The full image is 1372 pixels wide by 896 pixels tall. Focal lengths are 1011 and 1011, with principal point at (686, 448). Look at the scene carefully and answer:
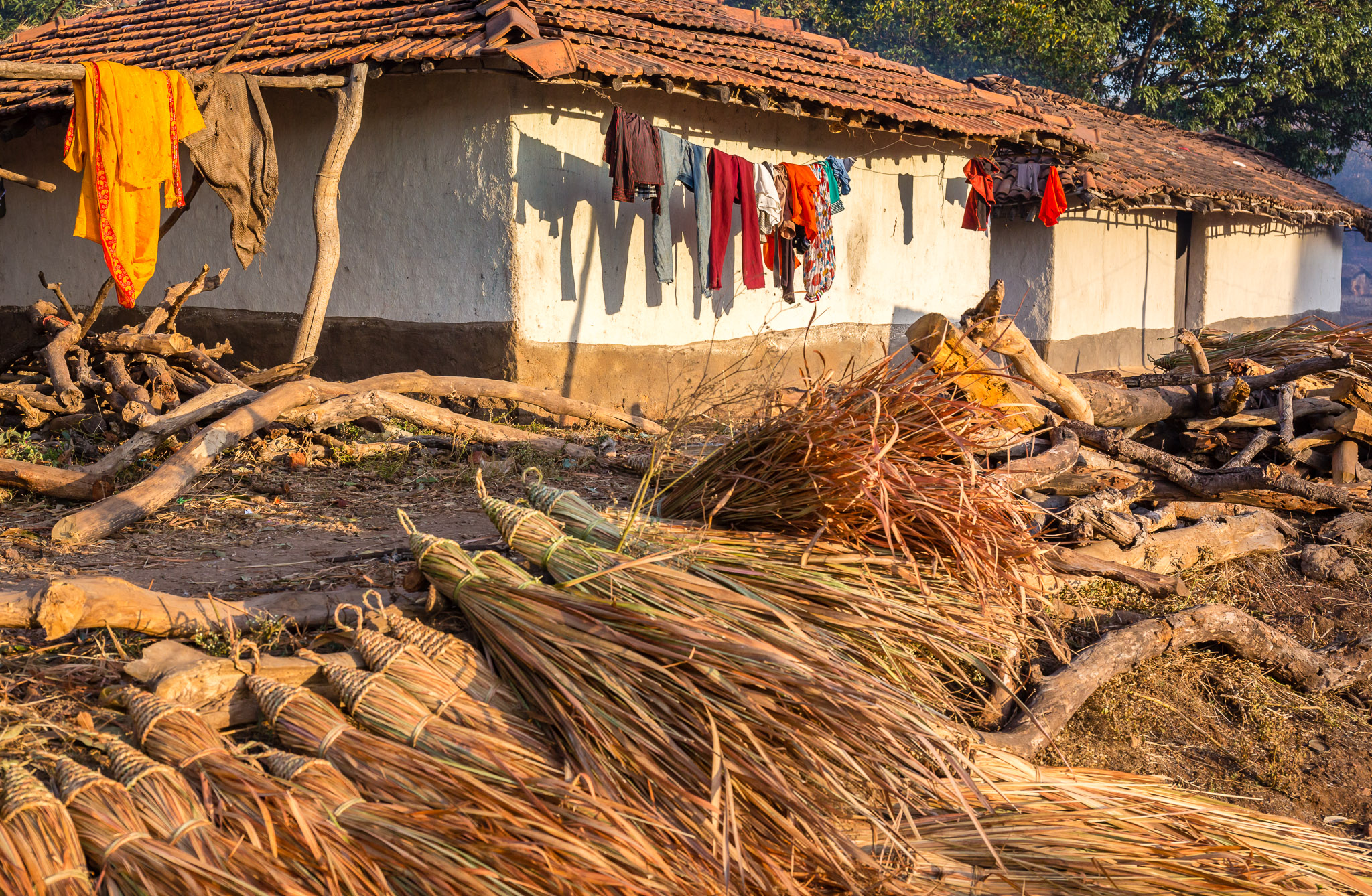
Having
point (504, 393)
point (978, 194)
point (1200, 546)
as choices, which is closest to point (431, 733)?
point (1200, 546)

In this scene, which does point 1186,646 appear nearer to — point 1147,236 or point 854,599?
point 854,599

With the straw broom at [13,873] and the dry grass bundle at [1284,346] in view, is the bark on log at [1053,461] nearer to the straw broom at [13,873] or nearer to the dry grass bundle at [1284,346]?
the dry grass bundle at [1284,346]

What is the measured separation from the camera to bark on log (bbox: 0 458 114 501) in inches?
166

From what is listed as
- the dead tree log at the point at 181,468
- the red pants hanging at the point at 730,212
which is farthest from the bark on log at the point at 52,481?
the red pants hanging at the point at 730,212

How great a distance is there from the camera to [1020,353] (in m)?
4.63

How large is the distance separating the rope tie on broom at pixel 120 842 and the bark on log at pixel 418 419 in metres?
3.56

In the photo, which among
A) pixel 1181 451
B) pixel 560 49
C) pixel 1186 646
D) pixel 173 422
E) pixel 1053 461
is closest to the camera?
pixel 1186 646

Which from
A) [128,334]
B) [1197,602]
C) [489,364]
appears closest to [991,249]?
[489,364]

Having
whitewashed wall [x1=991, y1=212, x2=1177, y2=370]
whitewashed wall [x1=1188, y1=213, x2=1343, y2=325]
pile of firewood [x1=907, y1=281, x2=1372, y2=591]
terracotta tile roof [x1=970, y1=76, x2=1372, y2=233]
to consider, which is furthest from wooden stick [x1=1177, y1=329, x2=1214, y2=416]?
whitewashed wall [x1=1188, y1=213, x2=1343, y2=325]

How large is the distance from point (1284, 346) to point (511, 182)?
4.92m

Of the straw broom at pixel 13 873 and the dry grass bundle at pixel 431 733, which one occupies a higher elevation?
the dry grass bundle at pixel 431 733

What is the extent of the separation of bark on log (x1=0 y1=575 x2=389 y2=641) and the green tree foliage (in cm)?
1642

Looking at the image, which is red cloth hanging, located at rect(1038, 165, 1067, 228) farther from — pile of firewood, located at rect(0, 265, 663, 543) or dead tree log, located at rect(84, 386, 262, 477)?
dead tree log, located at rect(84, 386, 262, 477)

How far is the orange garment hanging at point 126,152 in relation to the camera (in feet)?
16.7
